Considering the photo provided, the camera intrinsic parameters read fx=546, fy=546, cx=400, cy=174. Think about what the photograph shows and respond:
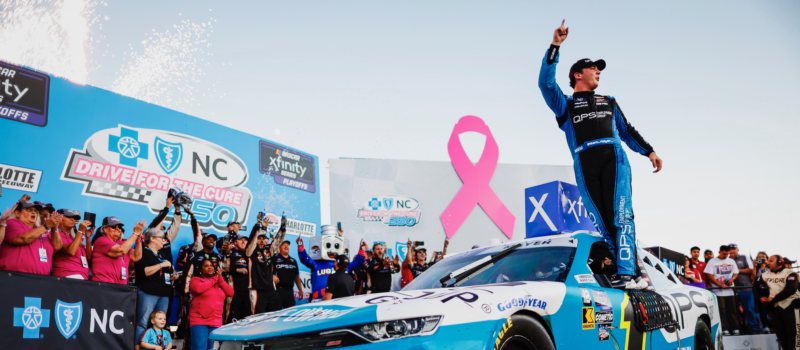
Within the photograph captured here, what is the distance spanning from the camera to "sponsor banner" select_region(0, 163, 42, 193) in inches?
329

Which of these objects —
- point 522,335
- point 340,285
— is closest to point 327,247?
point 340,285

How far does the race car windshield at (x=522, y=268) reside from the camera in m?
3.59

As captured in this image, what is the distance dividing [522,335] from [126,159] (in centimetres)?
914

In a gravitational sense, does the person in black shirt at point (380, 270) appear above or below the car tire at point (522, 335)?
above

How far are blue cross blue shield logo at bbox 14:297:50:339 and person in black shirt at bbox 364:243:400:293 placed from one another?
5.66m

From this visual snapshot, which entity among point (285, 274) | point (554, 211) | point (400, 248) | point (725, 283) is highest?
point (400, 248)

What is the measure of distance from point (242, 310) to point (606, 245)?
6202mm

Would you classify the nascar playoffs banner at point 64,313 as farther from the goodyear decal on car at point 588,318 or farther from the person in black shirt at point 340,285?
the goodyear decal on car at point 588,318

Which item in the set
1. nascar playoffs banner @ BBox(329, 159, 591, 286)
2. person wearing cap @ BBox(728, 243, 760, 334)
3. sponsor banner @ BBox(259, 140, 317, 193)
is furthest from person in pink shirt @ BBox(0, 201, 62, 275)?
person wearing cap @ BBox(728, 243, 760, 334)

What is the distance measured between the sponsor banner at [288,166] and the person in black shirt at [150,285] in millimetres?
5166

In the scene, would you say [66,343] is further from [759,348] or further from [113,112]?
[759,348]

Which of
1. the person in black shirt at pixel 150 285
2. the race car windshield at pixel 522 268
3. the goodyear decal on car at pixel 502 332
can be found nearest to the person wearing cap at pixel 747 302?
the race car windshield at pixel 522 268

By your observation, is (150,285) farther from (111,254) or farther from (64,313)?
(64,313)

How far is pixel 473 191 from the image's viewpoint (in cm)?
1906
